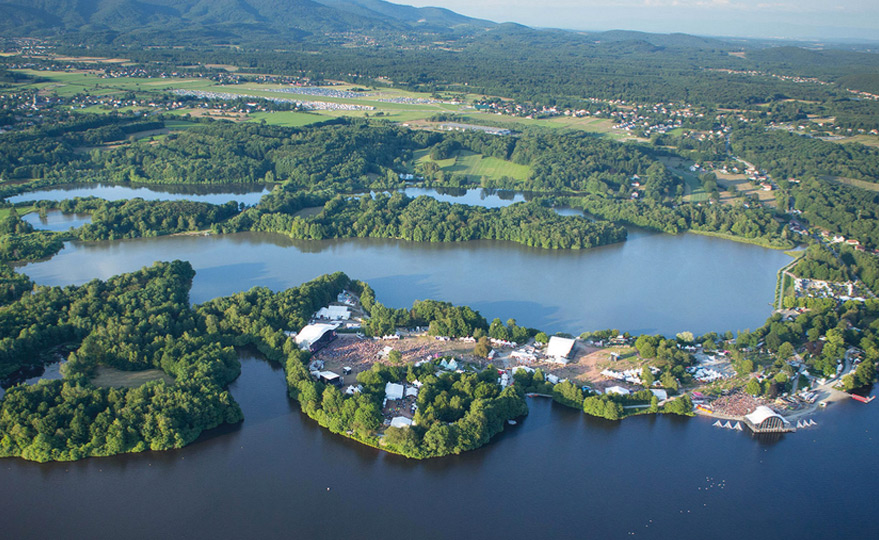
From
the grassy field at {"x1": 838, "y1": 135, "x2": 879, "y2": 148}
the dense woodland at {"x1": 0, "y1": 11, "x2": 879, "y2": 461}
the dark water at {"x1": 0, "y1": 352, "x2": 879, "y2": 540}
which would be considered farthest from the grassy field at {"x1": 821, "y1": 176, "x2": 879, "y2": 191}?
the dark water at {"x1": 0, "y1": 352, "x2": 879, "y2": 540}

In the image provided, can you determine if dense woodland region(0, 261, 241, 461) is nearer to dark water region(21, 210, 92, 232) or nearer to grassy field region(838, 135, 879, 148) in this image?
dark water region(21, 210, 92, 232)

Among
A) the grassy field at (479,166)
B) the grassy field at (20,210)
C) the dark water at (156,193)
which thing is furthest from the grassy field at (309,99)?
the grassy field at (20,210)

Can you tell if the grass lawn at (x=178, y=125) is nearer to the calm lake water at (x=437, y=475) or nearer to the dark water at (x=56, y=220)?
the dark water at (x=56, y=220)

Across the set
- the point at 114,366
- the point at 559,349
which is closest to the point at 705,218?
the point at 559,349

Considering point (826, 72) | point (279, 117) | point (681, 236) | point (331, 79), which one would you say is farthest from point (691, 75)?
point (681, 236)

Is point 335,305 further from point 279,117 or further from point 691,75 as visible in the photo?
point 691,75

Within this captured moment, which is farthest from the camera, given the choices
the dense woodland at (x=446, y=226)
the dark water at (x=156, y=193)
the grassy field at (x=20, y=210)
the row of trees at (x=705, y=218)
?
the dark water at (x=156, y=193)
